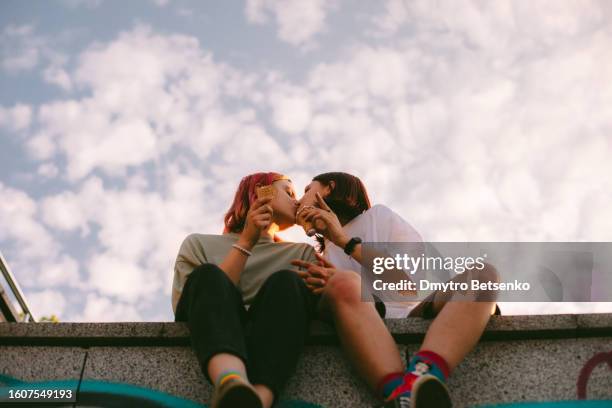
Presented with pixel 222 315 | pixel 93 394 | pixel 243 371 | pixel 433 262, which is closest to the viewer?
pixel 243 371

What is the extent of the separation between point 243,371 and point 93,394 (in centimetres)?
120

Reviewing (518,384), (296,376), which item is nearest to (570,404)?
(518,384)

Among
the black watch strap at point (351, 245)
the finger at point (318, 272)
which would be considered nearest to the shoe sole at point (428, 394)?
the finger at point (318, 272)

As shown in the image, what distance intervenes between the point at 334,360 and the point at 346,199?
1.50 metres

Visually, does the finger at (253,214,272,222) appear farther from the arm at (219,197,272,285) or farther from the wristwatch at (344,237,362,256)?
the wristwatch at (344,237,362,256)

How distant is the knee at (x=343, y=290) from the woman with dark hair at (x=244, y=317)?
5.4 inches

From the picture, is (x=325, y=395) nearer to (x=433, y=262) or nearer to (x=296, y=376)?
(x=296, y=376)

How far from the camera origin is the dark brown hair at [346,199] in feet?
14.4

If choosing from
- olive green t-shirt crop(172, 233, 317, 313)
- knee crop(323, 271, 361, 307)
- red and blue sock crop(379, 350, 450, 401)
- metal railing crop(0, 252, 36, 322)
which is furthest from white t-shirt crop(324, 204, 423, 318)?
metal railing crop(0, 252, 36, 322)

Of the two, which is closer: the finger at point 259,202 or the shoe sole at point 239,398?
the shoe sole at point 239,398

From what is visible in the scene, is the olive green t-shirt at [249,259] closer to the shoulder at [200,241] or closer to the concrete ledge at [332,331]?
the shoulder at [200,241]

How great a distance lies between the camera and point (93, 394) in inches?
125

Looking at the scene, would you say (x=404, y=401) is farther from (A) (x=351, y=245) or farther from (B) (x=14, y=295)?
(B) (x=14, y=295)

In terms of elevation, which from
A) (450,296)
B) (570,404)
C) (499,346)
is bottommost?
(570,404)
